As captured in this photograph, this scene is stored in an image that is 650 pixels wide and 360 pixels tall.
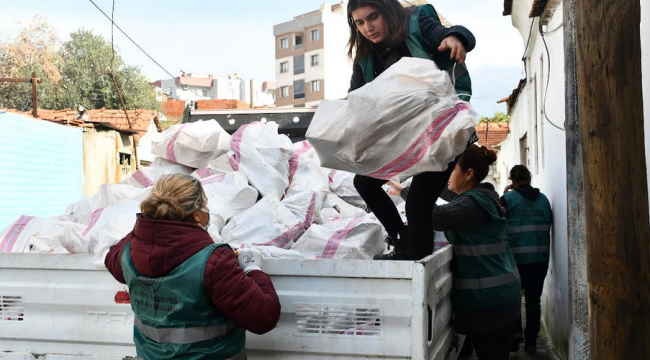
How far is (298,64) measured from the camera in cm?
5594

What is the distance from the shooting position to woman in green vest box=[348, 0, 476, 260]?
2.66 metres

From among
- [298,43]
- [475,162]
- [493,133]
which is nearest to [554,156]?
[475,162]

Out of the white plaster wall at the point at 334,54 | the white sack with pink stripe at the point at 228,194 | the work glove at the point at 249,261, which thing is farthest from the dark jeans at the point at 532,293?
the white plaster wall at the point at 334,54

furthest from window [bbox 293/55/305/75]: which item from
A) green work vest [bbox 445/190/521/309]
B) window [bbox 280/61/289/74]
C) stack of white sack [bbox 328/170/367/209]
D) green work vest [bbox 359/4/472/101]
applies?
green work vest [bbox 359/4/472/101]

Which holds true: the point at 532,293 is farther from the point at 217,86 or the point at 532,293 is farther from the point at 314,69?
the point at 217,86

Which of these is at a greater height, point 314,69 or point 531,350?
point 314,69

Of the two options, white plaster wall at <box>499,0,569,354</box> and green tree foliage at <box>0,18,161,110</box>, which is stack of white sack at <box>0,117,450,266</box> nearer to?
white plaster wall at <box>499,0,569,354</box>

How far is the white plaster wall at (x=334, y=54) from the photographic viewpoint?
173ft

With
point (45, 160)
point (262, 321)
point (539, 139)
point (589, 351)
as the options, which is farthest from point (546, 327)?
point (45, 160)

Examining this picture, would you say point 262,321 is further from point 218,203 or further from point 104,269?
point 218,203

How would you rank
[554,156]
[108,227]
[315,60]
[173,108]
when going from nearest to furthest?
1. [108,227]
2. [554,156]
3. [173,108]
4. [315,60]

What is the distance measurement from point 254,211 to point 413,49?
4.48 ft

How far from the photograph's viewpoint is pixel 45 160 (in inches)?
607

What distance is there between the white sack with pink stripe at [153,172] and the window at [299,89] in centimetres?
5010
